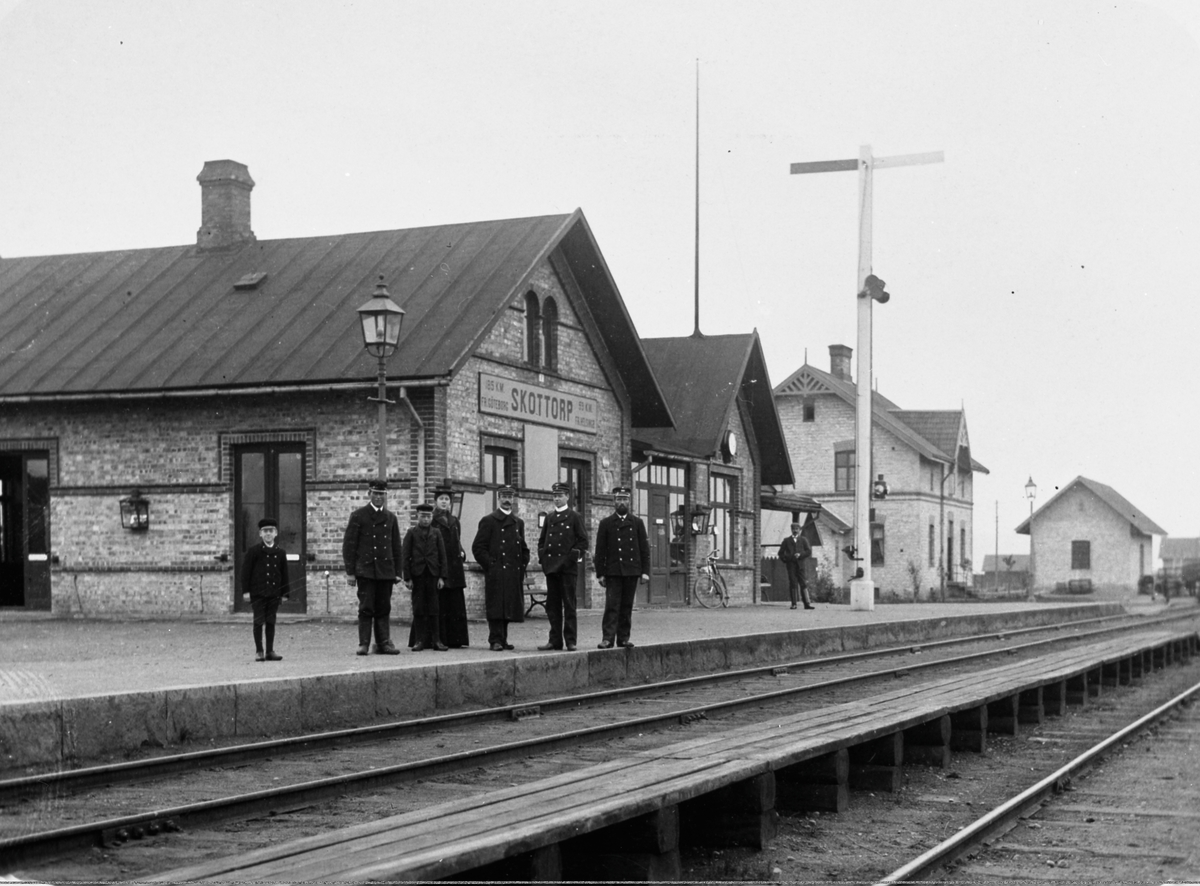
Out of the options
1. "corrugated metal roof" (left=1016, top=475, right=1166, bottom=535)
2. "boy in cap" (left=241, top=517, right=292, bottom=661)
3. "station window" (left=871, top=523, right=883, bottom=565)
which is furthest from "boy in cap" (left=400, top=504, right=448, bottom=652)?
"corrugated metal roof" (left=1016, top=475, right=1166, bottom=535)

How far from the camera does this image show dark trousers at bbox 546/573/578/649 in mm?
17062

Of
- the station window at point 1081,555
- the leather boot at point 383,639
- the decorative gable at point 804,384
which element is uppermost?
the decorative gable at point 804,384

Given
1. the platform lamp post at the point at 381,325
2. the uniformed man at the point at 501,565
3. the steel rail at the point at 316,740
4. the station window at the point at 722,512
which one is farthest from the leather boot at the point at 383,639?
the station window at the point at 722,512

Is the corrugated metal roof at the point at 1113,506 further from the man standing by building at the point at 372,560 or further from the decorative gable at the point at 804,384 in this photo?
the man standing by building at the point at 372,560

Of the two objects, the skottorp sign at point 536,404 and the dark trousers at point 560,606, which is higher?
the skottorp sign at point 536,404

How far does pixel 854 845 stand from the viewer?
9.02 meters

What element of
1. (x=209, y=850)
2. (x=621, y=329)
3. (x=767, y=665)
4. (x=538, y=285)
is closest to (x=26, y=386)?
(x=538, y=285)

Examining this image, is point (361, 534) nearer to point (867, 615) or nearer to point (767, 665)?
point (767, 665)

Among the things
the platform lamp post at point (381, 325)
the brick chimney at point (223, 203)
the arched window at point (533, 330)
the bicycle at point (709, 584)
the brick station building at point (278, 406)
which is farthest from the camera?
the bicycle at point (709, 584)

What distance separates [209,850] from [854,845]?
3.56m

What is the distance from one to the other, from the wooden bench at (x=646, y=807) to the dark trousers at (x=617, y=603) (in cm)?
441

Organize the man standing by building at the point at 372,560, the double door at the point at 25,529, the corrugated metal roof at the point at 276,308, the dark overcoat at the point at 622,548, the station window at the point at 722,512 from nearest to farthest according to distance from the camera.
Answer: the man standing by building at the point at 372,560, the dark overcoat at the point at 622,548, the corrugated metal roof at the point at 276,308, the double door at the point at 25,529, the station window at the point at 722,512

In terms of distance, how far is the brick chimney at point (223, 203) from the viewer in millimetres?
28125

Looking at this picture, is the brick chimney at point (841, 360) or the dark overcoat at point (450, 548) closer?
the dark overcoat at point (450, 548)
